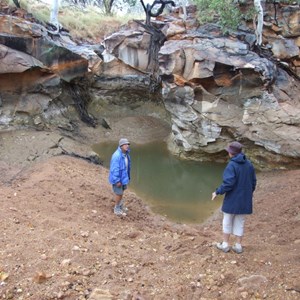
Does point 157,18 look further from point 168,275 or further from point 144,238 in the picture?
point 168,275


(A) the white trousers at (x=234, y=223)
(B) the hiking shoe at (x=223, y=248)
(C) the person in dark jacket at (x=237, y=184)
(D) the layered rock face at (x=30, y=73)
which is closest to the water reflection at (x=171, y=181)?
(D) the layered rock face at (x=30, y=73)

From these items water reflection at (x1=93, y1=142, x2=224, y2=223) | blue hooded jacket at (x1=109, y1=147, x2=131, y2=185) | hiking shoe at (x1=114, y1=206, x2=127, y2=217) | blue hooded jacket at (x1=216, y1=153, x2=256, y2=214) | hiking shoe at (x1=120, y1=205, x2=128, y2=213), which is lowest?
water reflection at (x1=93, y1=142, x2=224, y2=223)

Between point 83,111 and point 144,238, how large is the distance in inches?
418

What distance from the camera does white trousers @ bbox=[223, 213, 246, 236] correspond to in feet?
18.1

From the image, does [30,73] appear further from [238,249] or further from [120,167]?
[238,249]

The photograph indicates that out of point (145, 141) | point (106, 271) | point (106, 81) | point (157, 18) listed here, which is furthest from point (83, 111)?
point (106, 271)

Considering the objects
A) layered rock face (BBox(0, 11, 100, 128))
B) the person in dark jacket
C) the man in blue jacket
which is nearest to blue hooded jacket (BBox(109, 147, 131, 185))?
the man in blue jacket

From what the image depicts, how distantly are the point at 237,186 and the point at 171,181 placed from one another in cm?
629

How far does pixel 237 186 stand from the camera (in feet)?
17.5

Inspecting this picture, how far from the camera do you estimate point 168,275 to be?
4.83 metres

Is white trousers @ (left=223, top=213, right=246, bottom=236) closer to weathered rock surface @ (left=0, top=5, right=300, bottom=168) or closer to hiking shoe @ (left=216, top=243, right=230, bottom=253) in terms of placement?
hiking shoe @ (left=216, top=243, right=230, bottom=253)

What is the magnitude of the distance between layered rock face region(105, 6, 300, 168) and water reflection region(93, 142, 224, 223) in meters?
0.79

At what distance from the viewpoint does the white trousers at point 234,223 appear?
553 centimetres

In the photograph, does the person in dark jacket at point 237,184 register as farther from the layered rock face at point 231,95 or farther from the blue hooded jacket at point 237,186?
the layered rock face at point 231,95
